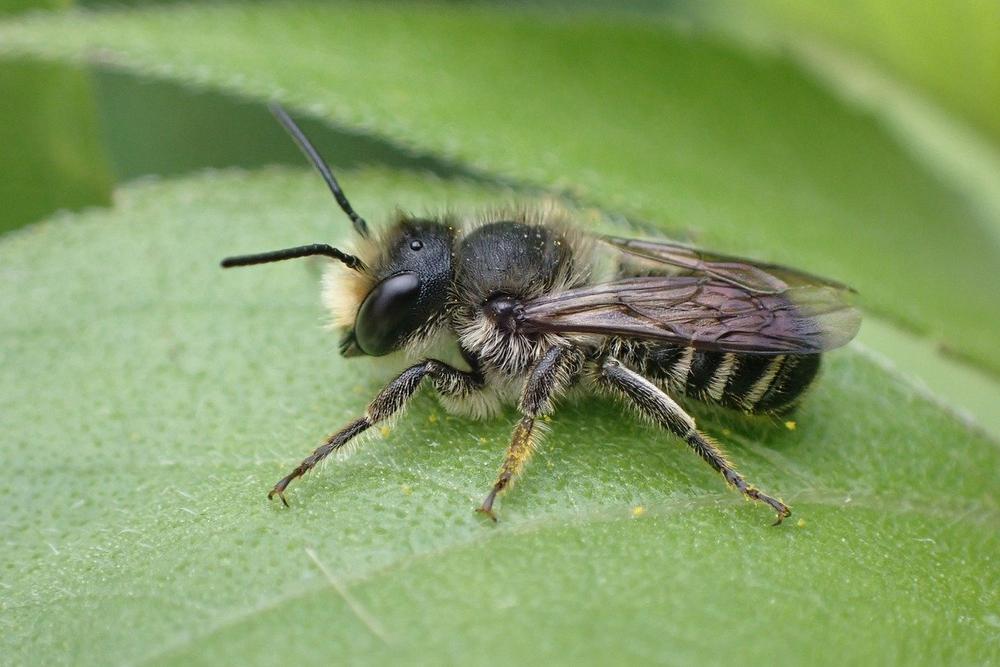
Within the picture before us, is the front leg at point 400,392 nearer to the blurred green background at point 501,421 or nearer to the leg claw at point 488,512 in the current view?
the blurred green background at point 501,421

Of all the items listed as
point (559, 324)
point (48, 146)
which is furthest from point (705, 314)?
point (48, 146)

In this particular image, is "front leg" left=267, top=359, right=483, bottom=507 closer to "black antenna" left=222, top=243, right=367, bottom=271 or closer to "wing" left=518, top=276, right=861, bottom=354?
"wing" left=518, top=276, right=861, bottom=354

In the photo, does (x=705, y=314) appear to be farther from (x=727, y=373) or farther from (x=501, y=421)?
(x=501, y=421)

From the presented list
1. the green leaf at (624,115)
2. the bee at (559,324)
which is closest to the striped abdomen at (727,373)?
the bee at (559,324)

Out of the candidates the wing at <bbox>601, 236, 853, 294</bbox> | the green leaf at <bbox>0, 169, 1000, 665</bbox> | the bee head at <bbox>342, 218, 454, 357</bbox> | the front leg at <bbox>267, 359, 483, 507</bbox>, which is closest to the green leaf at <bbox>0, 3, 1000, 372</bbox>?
the wing at <bbox>601, 236, 853, 294</bbox>

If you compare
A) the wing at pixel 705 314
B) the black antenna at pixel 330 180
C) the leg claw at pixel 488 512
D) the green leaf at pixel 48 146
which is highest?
the wing at pixel 705 314

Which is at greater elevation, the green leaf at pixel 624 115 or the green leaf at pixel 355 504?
A: the green leaf at pixel 624 115
